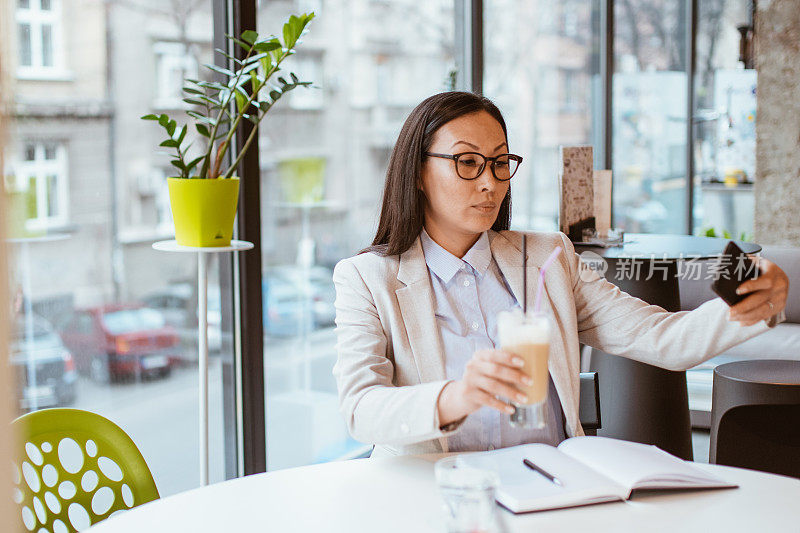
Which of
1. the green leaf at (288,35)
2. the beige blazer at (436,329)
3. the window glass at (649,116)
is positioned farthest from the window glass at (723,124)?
the green leaf at (288,35)

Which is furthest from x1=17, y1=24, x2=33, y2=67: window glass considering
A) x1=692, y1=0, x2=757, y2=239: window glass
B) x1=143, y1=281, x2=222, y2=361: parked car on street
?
x1=692, y1=0, x2=757, y2=239: window glass

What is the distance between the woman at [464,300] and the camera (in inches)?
65.7

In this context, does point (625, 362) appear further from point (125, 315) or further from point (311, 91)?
point (125, 315)

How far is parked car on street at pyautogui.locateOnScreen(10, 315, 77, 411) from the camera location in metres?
2.09

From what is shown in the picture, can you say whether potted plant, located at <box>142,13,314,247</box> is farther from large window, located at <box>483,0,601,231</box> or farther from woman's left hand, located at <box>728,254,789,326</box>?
large window, located at <box>483,0,601,231</box>

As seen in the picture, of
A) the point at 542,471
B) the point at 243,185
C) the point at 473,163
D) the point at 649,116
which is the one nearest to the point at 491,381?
the point at 542,471

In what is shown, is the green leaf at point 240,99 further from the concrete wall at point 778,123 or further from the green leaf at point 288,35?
the concrete wall at point 778,123

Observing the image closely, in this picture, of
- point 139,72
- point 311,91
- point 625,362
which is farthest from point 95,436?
point 625,362

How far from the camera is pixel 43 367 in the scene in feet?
7.00

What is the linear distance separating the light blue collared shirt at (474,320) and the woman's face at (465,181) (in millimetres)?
75

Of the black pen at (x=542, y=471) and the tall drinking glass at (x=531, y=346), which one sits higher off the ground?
the tall drinking glass at (x=531, y=346)

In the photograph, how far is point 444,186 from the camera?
1.88m

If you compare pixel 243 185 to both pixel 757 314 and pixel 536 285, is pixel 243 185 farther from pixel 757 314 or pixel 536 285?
pixel 757 314

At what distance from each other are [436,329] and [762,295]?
25.2 inches
